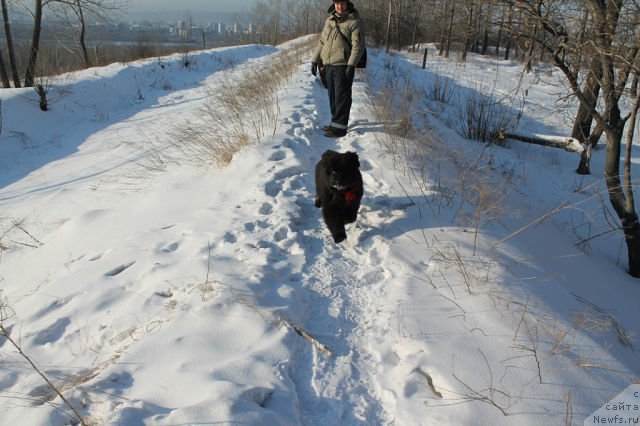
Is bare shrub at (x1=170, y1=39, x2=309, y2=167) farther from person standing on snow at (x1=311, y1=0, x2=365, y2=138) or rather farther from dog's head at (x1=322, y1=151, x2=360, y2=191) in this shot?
dog's head at (x1=322, y1=151, x2=360, y2=191)

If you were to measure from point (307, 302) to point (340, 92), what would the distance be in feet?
13.3

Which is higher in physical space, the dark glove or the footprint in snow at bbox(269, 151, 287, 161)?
the dark glove

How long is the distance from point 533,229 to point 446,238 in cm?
122

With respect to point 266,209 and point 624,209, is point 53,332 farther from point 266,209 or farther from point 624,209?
point 624,209

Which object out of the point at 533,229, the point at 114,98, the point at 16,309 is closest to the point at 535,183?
the point at 533,229

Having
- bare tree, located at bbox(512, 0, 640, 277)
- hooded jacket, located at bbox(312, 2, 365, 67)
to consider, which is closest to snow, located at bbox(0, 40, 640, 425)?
bare tree, located at bbox(512, 0, 640, 277)

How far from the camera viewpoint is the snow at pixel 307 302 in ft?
6.10

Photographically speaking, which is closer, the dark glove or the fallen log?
the dark glove

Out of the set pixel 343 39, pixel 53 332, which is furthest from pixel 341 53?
pixel 53 332

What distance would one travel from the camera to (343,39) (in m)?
5.57

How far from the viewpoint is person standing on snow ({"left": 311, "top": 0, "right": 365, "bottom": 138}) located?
5.46m

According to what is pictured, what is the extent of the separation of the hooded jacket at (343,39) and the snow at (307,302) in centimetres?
130

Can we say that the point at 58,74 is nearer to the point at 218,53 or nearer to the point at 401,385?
the point at 218,53

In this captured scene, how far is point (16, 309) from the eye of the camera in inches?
113
